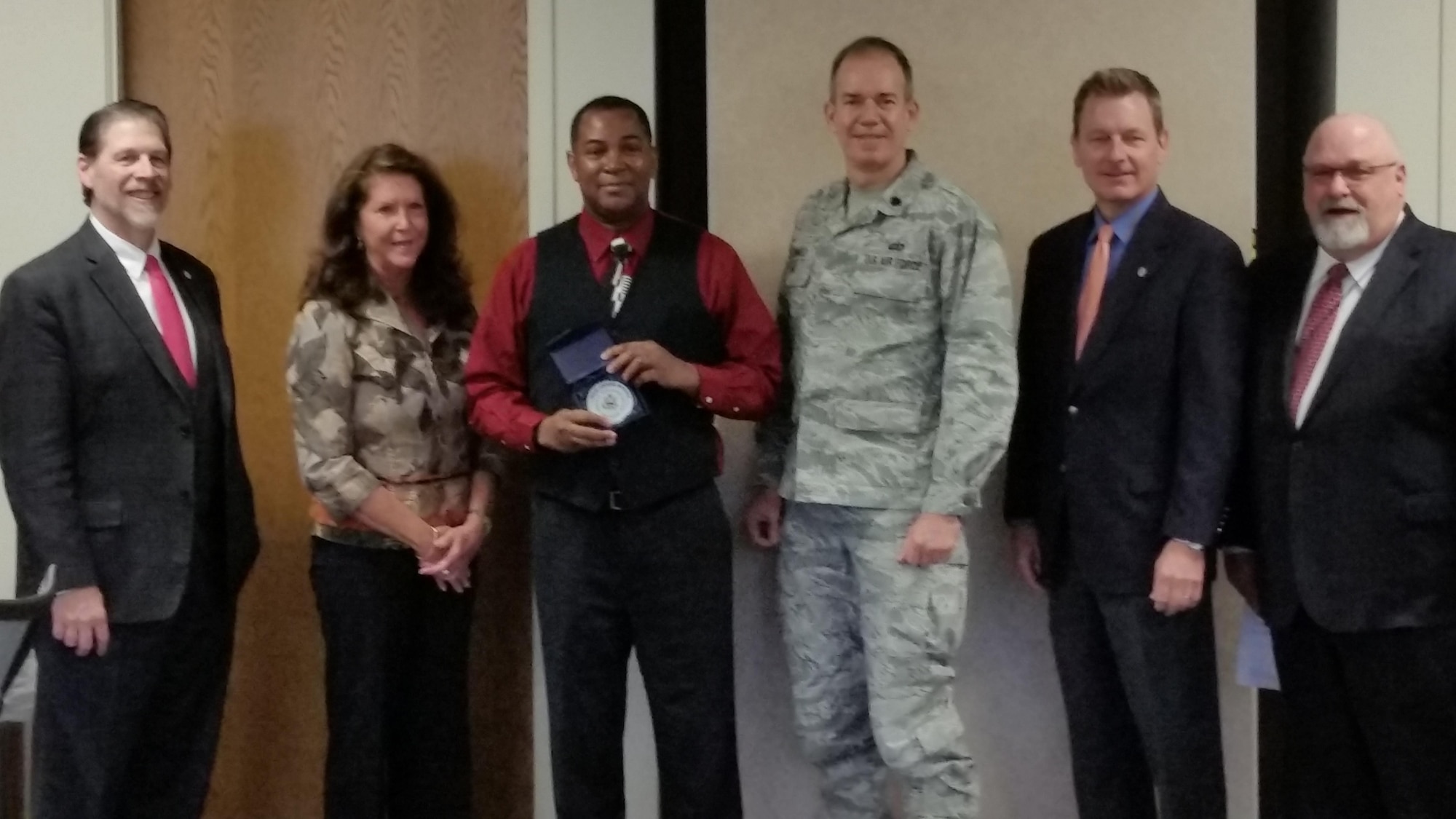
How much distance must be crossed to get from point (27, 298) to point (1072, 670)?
6.39 ft

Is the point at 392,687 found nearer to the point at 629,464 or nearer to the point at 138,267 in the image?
the point at 629,464

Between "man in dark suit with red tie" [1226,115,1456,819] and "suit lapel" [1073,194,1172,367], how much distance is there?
237 mm

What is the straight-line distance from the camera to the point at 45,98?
8.50ft

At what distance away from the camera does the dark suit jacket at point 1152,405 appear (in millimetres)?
1896

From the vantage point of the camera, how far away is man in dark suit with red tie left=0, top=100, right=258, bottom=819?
1.88 metres

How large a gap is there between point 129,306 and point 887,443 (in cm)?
136

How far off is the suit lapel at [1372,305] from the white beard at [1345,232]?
45 millimetres

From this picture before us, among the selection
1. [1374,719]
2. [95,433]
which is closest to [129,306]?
[95,433]

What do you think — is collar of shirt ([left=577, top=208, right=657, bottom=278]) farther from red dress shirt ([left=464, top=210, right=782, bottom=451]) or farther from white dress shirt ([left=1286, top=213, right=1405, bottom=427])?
white dress shirt ([left=1286, top=213, right=1405, bottom=427])

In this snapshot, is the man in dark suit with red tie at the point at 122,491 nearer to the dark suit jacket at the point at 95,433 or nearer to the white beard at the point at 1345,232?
the dark suit jacket at the point at 95,433

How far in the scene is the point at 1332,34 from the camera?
2.40 meters

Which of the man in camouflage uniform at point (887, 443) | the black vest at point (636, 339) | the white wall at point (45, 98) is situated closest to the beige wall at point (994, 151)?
the man in camouflage uniform at point (887, 443)

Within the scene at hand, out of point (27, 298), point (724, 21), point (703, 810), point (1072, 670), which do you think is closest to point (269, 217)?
point (27, 298)

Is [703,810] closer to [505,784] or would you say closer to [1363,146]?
[505,784]
